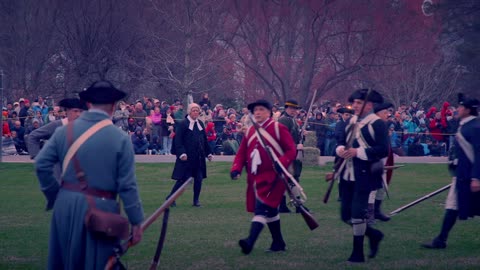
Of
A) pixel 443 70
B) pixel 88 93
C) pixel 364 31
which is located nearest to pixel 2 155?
pixel 364 31

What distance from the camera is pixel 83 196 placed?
6523mm

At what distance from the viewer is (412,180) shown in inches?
792

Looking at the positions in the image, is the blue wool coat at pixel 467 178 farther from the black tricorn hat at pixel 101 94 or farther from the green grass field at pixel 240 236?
the black tricorn hat at pixel 101 94

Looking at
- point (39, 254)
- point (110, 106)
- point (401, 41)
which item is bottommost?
point (39, 254)

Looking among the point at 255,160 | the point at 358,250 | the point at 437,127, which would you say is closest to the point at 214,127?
the point at 437,127

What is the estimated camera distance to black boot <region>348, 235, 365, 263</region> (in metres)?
9.35

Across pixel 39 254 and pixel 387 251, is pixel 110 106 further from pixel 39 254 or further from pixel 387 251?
pixel 387 251

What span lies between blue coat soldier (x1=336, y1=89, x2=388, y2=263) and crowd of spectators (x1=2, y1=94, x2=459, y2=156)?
15.5 m

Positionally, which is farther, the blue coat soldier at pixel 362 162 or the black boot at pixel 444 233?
the black boot at pixel 444 233

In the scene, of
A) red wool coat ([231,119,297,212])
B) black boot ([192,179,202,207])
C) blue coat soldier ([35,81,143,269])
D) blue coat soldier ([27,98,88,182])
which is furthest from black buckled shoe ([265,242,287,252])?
black boot ([192,179,202,207])

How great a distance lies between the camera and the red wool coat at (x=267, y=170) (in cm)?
985

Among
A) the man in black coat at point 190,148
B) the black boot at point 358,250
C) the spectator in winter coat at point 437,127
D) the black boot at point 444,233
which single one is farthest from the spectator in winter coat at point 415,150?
the black boot at point 358,250

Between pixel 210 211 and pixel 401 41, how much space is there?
21.9 meters

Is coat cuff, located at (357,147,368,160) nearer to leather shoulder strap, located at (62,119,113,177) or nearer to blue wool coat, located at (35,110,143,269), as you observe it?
blue wool coat, located at (35,110,143,269)
